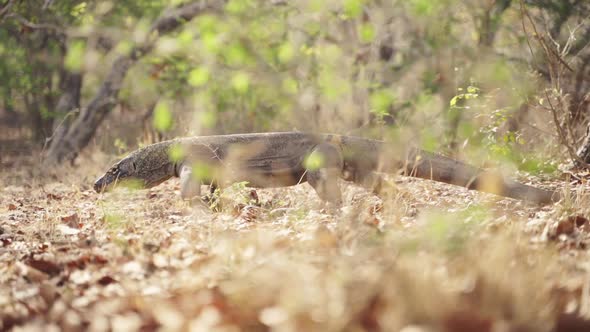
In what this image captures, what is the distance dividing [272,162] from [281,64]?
6.46 m

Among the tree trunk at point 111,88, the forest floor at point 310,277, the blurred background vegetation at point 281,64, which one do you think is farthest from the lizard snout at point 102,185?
the tree trunk at point 111,88

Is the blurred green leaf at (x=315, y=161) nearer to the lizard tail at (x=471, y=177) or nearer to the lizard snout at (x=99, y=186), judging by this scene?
the lizard tail at (x=471, y=177)

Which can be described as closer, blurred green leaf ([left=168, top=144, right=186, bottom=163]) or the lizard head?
blurred green leaf ([left=168, top=144, right=186, bottom=163])

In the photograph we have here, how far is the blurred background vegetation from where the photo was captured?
9055 millimetres

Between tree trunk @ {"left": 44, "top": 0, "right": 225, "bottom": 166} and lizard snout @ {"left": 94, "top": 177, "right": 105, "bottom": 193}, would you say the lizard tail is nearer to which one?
lizard snout @ {"left": 94, "top": 177, "right": 105, "bottom": 193}

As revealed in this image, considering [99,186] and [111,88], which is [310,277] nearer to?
[99,186]

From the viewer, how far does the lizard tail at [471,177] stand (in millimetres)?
4828

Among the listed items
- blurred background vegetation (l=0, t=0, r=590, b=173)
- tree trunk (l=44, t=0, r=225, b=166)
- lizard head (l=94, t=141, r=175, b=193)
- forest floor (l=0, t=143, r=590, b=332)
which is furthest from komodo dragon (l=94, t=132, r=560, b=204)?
tree trunk (l=44, t=0, r=225, b=166)

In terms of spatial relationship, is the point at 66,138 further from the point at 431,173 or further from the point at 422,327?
the point at 422,327

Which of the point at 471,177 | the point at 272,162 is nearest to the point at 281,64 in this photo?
the point at 272,162

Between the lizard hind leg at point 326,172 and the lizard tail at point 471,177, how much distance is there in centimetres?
Answer: 56

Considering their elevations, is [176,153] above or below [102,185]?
above

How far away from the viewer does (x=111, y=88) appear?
10.6 m

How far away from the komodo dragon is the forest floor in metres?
1.34
